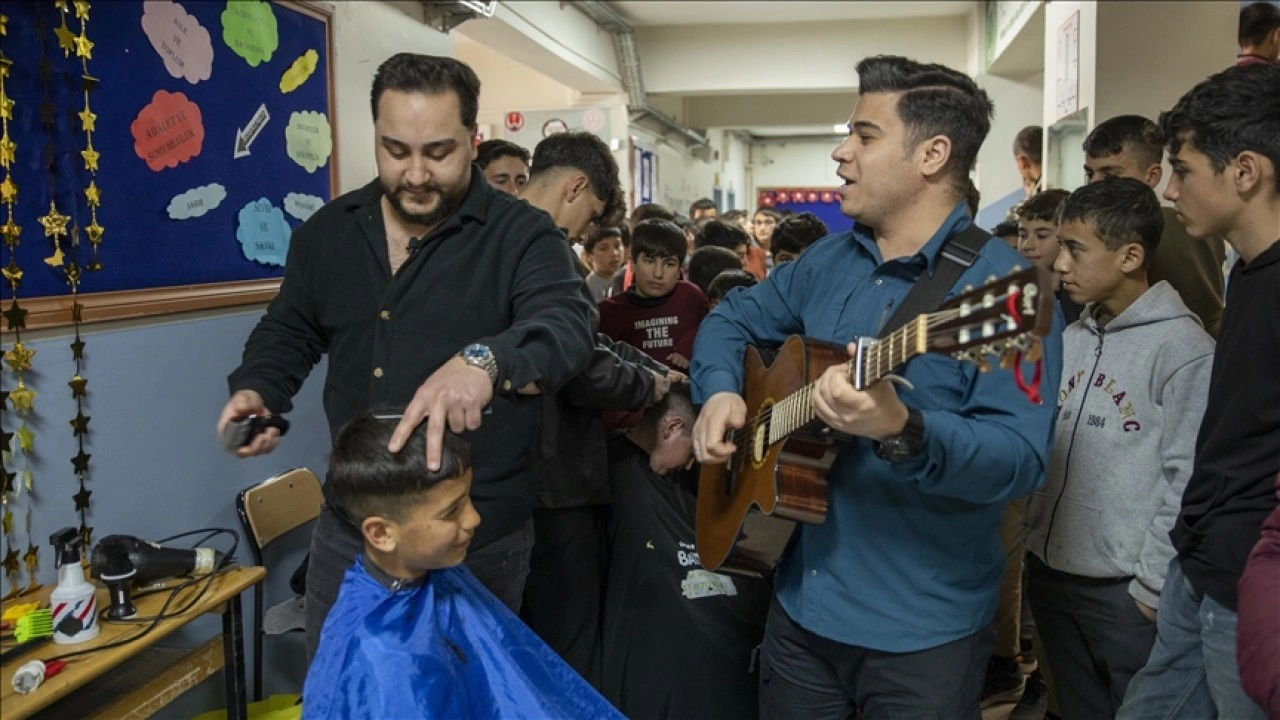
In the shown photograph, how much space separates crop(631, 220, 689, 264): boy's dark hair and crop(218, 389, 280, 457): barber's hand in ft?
6.22

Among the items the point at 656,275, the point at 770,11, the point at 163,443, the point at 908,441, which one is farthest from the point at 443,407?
the point at 770,11

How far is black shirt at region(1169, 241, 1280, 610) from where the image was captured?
5.10 ft

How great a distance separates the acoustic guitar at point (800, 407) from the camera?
1098 millimetres

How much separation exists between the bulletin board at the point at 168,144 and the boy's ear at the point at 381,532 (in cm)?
125

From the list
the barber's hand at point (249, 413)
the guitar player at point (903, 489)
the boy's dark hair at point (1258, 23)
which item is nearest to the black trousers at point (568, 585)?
the guitar player at point (903, 489)

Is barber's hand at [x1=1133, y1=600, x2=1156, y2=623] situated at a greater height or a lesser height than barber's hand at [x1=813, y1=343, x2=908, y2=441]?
lesser

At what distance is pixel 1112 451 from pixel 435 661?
4.78 ft

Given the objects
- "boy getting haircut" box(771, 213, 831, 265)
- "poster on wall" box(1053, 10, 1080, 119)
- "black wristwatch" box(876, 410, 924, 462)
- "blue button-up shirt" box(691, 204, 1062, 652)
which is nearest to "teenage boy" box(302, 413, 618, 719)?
"blue button-up shirt" box(691, 204, 1062, 652)

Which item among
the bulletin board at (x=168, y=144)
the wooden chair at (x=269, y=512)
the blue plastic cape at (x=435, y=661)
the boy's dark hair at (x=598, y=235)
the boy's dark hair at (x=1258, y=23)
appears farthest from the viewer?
the boy's dark hair at (x=598, y=235)

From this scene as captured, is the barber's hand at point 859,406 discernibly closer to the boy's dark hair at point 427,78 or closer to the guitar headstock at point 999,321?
the guitar headstock at point 999,321

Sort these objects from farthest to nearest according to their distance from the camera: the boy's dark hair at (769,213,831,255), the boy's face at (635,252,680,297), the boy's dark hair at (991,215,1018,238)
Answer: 1. the boy's dark hair at (769,213,831,255)
2. the boy's dark hair at (991,215,1018,238)
3. the boy's face at (635,252,680,297)

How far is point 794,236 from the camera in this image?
4477 mm

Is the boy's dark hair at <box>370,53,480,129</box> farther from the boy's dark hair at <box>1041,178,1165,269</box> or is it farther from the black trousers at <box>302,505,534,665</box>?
the boy's dark hair at <box>1041,178,1165,269</box>

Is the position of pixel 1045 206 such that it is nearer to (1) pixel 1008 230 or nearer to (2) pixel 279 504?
(1) pixel 1008 230
